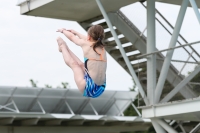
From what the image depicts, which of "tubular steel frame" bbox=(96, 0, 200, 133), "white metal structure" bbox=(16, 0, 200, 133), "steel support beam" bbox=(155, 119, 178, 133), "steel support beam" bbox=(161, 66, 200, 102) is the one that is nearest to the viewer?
"steel support beam" bbox=(161, 66, 200, 102)

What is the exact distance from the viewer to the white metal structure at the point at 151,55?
21234 millimetres

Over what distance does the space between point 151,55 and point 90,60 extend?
9.74 m

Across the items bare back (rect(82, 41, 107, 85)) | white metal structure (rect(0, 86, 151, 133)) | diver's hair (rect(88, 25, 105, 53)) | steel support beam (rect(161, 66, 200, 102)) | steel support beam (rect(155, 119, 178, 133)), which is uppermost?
white metal structure (rect(0, 86, 151, 133))

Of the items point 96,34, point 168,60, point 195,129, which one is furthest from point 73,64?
point 195,129

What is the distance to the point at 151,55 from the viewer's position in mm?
22094

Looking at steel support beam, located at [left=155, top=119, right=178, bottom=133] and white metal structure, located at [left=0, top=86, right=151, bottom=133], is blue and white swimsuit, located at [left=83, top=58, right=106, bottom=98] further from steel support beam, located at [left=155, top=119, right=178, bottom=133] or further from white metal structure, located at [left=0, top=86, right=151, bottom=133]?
white metal structure, located at [left=0, top=86, right=151, bottom=133]

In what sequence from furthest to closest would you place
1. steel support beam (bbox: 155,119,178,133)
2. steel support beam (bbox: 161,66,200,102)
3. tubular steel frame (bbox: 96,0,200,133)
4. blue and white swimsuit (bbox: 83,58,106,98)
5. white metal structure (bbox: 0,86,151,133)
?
white metal structure (bbox: 0,86,151,133) → steel support beam (bbox: 155,119,178,133) → tubular steel frame (bbox: 96,0,200,133) → steel support beam (bbox: 161,66,200,102) → blue and white swimsuit (bbox: 83,58,106,98)

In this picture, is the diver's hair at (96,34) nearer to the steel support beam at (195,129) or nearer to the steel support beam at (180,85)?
the steel support beam at (180,85)

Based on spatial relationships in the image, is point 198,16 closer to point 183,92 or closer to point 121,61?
point 183,92

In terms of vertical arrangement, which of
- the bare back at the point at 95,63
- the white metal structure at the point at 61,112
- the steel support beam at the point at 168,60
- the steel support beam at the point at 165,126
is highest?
the white metal structure at the point at 61,112

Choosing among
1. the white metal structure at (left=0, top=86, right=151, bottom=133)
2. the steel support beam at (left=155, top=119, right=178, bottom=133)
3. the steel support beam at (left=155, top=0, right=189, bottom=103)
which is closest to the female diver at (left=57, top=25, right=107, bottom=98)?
the steel support beam at (left=155, top=0, right=189, bottom=103)

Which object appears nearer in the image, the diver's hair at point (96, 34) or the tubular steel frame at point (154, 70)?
the diver's hair at point (96, 34)

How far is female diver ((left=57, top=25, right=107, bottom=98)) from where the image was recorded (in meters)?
12.4

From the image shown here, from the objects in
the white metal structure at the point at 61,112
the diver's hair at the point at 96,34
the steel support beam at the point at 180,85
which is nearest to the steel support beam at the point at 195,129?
the steel support beam at the point at 180,85
